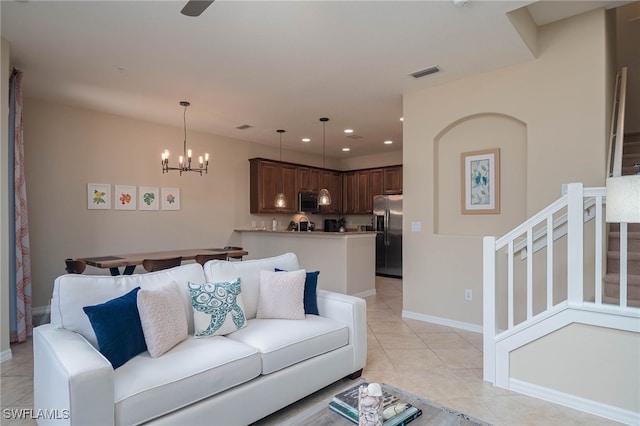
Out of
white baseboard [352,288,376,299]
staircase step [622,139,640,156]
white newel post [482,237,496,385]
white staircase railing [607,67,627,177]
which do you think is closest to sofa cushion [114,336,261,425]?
white newel post [482,237,496,385]

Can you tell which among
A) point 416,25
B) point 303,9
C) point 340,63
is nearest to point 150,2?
point 303,9

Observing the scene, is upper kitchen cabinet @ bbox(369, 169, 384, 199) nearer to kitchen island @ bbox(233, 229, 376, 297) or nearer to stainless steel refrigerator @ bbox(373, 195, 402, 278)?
stainless steel refrigerator @ bbox(373, 195, 402, 278)

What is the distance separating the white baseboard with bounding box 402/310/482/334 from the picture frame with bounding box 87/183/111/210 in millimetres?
4630

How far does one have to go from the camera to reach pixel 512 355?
2.64m

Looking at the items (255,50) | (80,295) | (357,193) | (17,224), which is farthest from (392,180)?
(80,295)

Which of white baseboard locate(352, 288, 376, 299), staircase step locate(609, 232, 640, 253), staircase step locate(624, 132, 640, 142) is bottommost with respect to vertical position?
white baseboard locate(352, 288, 376, 299)

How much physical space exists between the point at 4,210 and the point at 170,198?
290cm

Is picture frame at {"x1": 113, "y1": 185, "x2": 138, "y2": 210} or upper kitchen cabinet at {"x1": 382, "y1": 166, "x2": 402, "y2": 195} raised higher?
upper kitchen cabinet at {"x1": 382, "y1": 166, "x2": 402, "y2": 195}

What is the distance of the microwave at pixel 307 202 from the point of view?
784 centimetres

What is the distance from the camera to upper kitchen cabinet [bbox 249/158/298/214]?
712 centimetres

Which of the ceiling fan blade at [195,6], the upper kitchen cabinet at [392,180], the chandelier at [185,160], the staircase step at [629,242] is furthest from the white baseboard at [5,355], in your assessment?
the upper kitchen cabinet at [392,180]

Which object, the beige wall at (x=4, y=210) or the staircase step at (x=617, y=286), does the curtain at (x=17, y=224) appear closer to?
the beige wall at (x=4, y=210)

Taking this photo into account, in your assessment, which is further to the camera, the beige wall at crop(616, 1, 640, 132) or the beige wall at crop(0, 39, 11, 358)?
the beige wall at crop(616, 1, 640, 132)

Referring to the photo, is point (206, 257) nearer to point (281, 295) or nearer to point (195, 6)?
point (281, 295)
